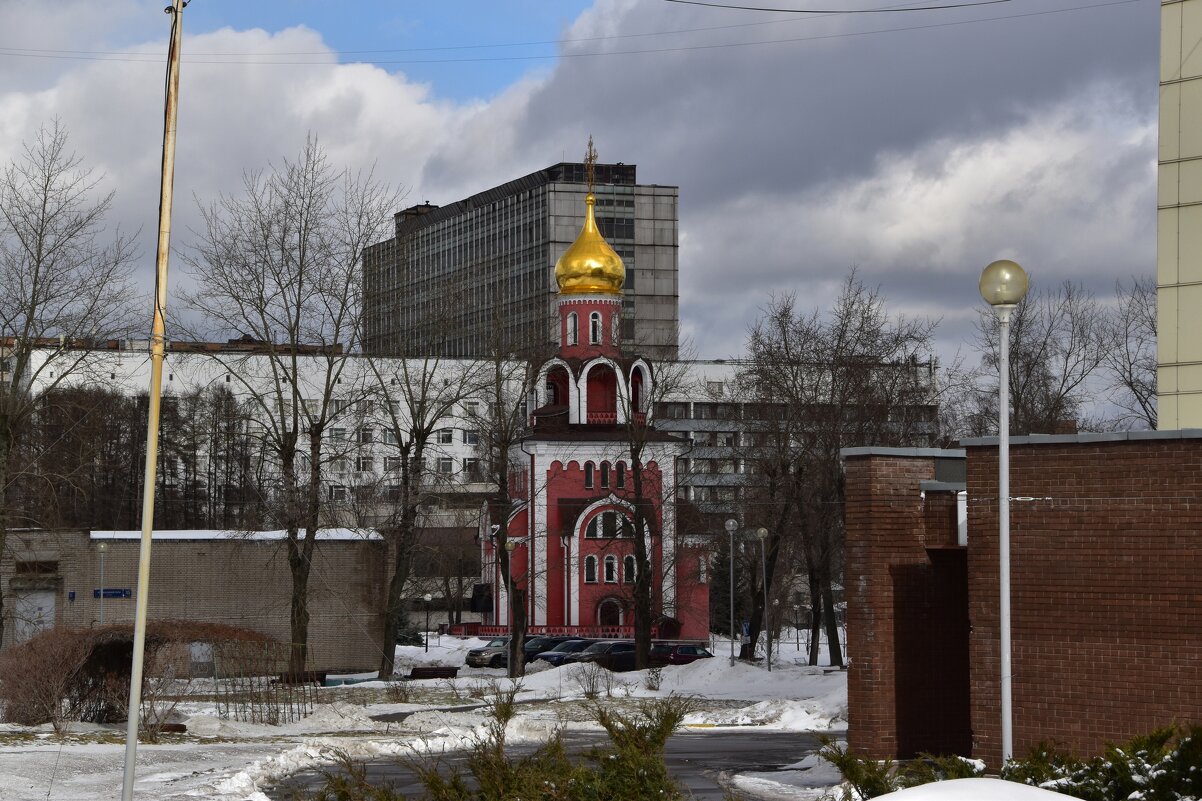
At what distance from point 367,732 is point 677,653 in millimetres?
22954

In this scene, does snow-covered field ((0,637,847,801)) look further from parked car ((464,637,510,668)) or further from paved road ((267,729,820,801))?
parked car ((464,637,510,668))

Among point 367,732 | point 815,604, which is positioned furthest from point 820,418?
point 367,732

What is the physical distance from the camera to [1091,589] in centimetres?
1653

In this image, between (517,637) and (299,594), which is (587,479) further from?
A: (299,594)

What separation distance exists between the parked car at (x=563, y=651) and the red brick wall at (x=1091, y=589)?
31.7 metres

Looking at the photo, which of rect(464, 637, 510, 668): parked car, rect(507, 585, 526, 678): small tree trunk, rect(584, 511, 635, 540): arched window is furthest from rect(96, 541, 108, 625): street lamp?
rect(584, 511, 635, 540): arched window

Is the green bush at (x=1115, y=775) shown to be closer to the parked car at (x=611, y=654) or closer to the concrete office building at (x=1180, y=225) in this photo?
the concrete office building at (x=1180, y=225)

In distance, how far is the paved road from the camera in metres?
19.8

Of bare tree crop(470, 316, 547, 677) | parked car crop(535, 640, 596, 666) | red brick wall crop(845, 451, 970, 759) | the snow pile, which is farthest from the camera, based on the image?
parked car crop(535, 640, 596, 666)

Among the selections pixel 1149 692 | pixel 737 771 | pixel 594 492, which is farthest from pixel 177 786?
pixel 594 492

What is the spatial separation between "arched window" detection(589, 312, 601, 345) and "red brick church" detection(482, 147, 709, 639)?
0.04 m

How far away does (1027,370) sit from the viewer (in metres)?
50.6

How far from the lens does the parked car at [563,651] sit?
48.2 m

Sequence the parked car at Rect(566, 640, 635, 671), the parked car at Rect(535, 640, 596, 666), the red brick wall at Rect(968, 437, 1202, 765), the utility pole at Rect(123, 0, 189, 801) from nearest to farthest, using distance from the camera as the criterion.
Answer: the utility pole at Rect(123, 0, 189, 801) < the red brick wall at Rect(968, 437, 1202, 765) < the parked car at Rect(566, 640, 635, 671) < the parked car at Rect(535, 640, 596, 666)
